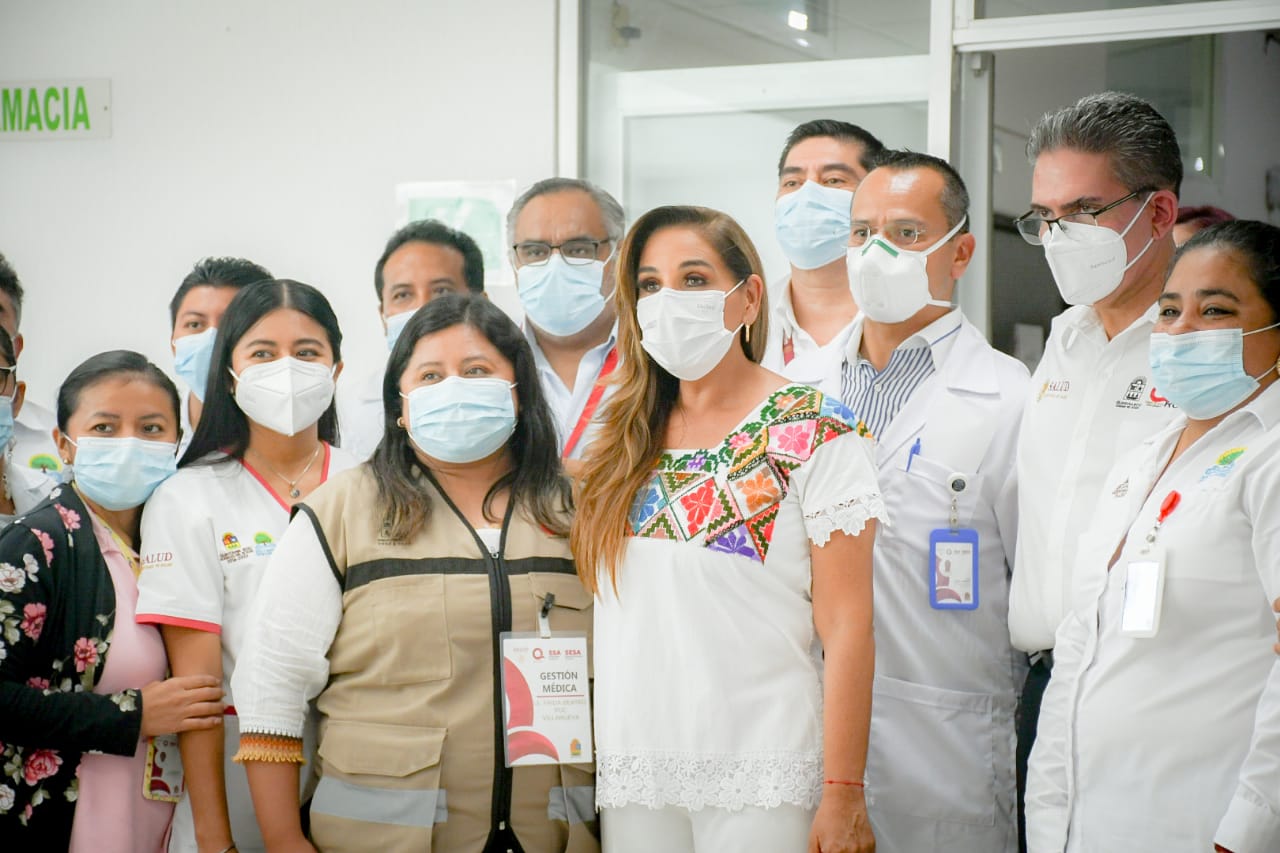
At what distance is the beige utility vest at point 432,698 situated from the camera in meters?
2.25

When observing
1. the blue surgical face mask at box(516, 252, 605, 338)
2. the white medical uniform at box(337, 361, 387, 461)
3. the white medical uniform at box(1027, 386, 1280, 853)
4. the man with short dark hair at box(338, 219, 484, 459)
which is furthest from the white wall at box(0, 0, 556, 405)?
the white medical uniform at box(1027, 386, 1280, 853)

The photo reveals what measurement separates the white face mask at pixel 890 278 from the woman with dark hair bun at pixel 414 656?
2.63ft

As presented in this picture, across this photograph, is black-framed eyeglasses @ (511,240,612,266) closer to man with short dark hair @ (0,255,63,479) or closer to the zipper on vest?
the zipper on vest

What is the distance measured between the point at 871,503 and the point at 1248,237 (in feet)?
2.57

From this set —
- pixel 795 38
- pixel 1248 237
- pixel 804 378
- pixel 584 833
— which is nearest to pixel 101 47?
pixel 795 38

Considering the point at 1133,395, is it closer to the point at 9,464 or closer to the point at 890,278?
the point at 890,278

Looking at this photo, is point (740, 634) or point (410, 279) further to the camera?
point (410, 279)

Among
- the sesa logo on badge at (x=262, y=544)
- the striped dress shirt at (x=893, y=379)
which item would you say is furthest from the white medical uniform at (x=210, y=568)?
the striped dress shirt at (x=893, y=379)

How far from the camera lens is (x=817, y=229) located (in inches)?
124

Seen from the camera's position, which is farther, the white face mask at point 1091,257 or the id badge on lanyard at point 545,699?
the white face mask at point 1091,257

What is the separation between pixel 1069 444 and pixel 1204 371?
1.20 ft

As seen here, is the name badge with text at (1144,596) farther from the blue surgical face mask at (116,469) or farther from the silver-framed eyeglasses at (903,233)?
the blue surgical face mask at (116,469)

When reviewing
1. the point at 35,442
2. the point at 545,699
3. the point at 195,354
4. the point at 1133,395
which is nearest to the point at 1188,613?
the point at 1133,395

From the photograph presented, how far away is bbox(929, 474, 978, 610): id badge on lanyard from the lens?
2557 millimetres
